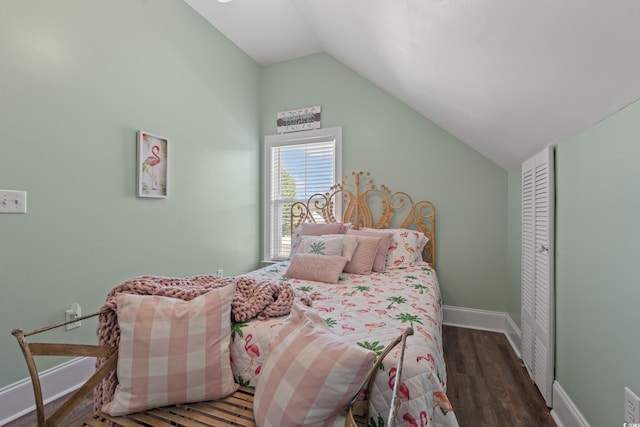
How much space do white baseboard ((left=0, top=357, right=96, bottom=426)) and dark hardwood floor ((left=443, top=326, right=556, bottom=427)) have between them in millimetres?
2377

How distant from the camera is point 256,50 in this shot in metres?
3.44

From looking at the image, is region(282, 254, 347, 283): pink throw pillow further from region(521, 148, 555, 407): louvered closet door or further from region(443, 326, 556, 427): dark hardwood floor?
region(521, 148, 555, 407): louvered closet door

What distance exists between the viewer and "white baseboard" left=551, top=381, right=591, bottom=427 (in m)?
1.39

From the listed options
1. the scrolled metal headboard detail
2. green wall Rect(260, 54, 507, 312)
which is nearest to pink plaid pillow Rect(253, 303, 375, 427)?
the scrolled metal headboard detail

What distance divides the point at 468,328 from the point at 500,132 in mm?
1872

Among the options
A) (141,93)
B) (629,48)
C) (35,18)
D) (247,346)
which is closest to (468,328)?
(247,346)

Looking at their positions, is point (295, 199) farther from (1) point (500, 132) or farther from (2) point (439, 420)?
(2) point (439, 420)

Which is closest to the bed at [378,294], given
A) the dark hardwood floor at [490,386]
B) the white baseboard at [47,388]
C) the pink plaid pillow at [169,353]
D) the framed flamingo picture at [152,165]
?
the pink plaid pillow at [169,353]

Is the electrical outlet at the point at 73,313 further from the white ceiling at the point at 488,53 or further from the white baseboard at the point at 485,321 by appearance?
the white baseboard at the point at 485,321

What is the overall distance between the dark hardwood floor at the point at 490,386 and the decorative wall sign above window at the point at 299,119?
263cm

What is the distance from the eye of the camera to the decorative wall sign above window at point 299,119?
3.43 metres

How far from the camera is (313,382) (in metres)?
0.87

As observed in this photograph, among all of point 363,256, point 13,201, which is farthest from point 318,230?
point 13,201

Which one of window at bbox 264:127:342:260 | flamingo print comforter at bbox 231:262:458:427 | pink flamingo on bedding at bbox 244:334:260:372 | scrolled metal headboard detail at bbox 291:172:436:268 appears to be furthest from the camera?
window at bbox 264:127:342:260
